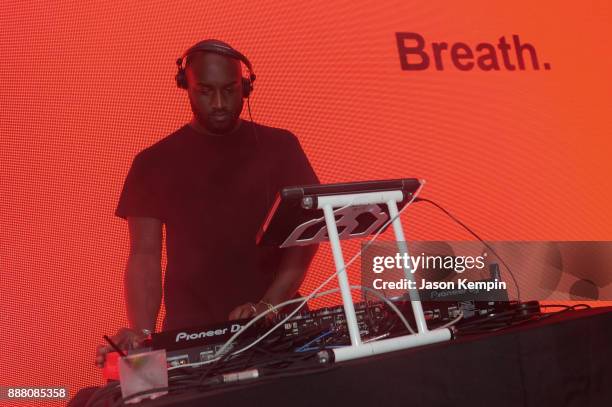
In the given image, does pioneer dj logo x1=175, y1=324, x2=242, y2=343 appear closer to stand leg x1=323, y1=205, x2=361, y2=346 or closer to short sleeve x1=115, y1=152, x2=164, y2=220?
stand leg x1=323, y1=205, x2=361, y2=346

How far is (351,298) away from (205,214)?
100 cm

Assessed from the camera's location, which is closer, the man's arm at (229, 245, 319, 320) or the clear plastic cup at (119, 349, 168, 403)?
the clear plastic cup at (119, 349, 168, 403)

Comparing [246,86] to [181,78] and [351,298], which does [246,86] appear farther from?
[351,298]

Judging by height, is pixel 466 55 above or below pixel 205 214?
above

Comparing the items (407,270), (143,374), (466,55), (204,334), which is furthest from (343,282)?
(466,55)

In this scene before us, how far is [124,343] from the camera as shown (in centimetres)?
110

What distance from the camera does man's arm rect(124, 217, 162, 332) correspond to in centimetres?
186

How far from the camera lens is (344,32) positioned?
2297 millimetres

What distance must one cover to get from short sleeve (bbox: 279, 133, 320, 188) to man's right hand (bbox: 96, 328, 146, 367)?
3.32 ft

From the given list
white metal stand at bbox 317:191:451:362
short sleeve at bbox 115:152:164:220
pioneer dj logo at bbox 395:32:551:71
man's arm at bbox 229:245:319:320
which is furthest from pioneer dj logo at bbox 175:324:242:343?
pioneer dj logo at bbox 395:32:551:71

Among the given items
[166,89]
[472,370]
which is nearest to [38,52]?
[166,89]

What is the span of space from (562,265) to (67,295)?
194 cm

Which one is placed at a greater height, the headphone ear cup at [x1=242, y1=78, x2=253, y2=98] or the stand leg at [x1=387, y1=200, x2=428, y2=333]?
the headphone ear cup at [x1=242, y1=78, x2=253, y2=98]

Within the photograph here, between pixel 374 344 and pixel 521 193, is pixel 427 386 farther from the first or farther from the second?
pixel 521 193
